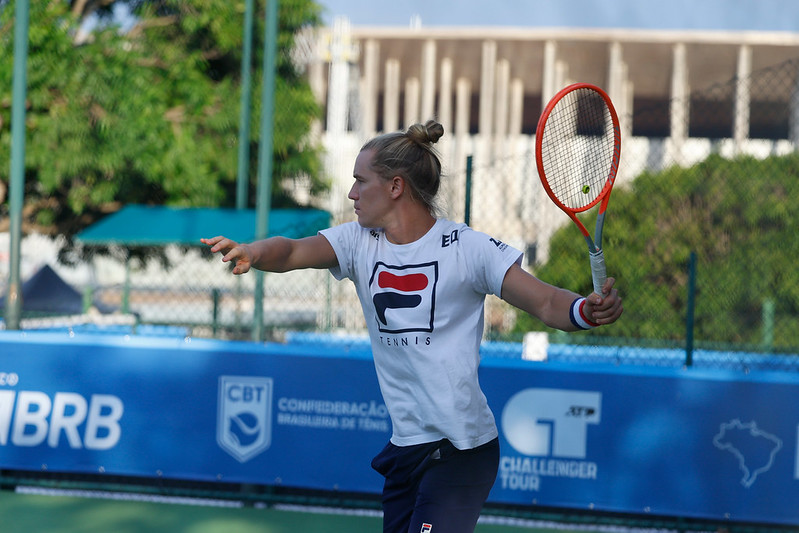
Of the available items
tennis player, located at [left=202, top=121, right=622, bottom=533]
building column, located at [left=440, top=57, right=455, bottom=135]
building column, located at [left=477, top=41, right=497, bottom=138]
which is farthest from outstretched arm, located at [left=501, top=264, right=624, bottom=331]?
building column, located at [left=440, top=57, right=455, bottom=135]

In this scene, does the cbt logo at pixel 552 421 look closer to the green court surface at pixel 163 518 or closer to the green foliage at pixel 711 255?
the green court surface at pixel 163 518

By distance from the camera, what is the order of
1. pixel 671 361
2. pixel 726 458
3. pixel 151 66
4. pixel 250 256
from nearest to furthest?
pixel 250 256 → pixel 726 458 → pixel 671 361 → pixel 151 66

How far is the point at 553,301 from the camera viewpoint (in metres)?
2.56

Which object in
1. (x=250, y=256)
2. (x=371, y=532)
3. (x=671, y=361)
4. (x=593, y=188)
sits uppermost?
(x=593, y=188)

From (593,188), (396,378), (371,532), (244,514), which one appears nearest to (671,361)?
(371,532)

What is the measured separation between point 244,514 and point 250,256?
3771 mm

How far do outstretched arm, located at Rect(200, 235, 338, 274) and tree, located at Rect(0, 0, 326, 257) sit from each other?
9.23m

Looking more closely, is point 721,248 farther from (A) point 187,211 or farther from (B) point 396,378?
(B) point 396,378

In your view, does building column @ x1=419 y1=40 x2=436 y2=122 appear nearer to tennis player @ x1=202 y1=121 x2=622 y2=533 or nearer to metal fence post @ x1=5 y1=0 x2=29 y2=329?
metal fence post @ x1=5 y1=0 x2=29 y2=329

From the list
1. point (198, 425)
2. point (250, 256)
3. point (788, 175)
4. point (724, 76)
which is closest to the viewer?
point (250, 256)

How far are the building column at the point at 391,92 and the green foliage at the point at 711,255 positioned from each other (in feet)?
93.4

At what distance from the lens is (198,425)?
5891 mm

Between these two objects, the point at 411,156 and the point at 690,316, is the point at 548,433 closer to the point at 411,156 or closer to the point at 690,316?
the point at 690,316

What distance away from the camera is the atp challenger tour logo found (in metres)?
5.55
